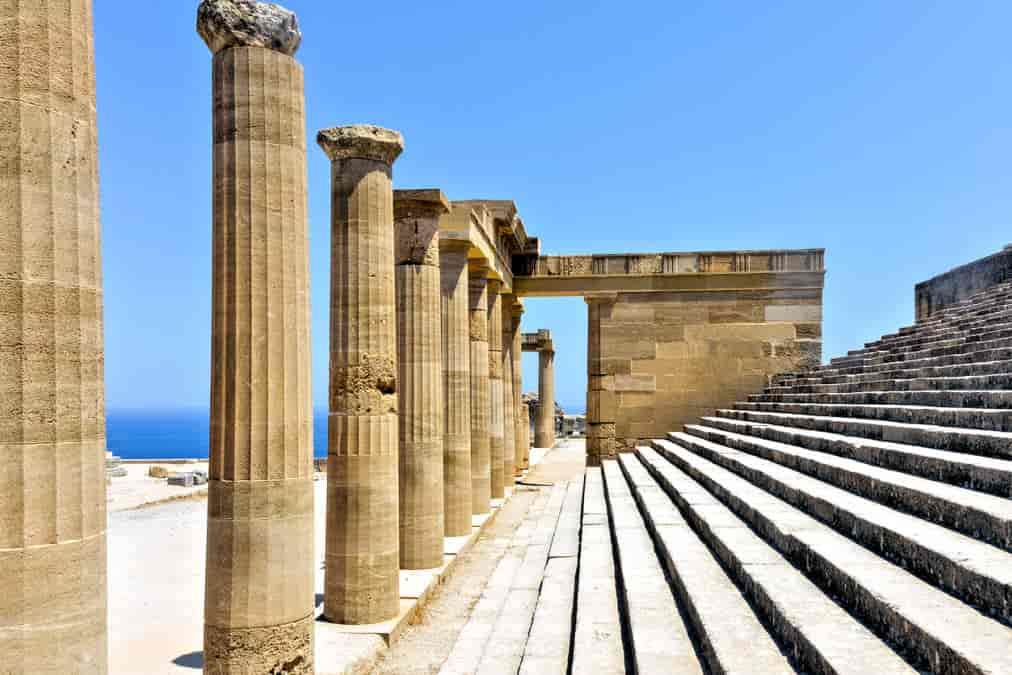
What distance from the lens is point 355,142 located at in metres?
8.61

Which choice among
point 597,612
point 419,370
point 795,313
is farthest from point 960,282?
point 597,612

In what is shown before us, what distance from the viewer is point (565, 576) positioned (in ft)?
29.2

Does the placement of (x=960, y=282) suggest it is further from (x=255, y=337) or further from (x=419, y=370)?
(x=255, y=337)

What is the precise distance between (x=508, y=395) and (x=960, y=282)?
10.8 meters

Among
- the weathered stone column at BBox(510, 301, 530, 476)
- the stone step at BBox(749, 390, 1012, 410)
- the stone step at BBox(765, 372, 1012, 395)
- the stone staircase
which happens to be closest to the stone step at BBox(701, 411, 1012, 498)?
the stone staircase

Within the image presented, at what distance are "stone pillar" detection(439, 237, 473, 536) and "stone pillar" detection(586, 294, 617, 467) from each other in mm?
7264

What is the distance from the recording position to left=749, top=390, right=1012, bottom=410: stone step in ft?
23.1

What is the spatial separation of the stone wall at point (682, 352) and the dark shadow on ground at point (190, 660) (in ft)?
43.7

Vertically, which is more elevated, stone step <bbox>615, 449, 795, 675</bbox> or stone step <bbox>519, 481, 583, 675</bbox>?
stone step <bbox>615, 449, 795, 675</bbox>

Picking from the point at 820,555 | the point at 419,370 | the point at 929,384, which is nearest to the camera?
the point at 820,555

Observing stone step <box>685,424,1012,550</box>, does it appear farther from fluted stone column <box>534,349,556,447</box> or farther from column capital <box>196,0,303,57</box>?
fluted stone column <box>534,349,556,447</box>

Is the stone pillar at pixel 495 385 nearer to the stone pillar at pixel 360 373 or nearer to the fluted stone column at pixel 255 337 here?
the stone pillar at pixel 360 373

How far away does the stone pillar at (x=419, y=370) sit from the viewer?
10.9 m

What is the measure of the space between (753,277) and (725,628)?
1589cm
